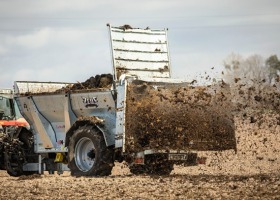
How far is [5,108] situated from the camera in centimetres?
1919

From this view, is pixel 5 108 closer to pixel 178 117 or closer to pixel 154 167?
pixel 154 167

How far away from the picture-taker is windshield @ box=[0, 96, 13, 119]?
1914 centimetres

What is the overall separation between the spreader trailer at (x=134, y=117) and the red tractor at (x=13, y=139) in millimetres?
933

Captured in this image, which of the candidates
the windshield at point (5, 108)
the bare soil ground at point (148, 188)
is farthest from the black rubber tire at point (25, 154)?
the bare soil ground at point (148, 188)

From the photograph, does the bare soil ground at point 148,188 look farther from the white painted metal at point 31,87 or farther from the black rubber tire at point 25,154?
the white painted metal at point 31,87

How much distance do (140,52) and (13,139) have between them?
4220mm

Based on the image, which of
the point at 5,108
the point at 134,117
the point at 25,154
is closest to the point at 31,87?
the point at 5,108

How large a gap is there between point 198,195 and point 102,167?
188 inches

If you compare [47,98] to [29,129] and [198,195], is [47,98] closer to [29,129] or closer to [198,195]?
[29,129]

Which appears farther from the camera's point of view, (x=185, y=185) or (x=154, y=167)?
(x=154, y=167)

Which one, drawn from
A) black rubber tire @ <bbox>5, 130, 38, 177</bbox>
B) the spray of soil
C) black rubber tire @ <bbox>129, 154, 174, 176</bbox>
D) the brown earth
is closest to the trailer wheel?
the brown earth

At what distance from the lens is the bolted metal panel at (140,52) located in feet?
52.9

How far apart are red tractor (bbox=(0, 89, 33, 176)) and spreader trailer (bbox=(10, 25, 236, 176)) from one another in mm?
933

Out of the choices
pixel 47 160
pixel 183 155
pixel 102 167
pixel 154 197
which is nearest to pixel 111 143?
pixel 102 167
